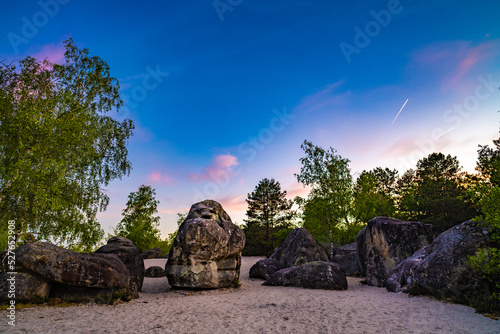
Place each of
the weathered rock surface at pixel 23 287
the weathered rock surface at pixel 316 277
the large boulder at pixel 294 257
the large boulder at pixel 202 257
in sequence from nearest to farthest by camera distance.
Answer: the weathered rock surface at pixel 23 287 → the large boulder at pixel 202 257 → the weathered rock surface at pixel 316 277 → the large boulder at pixel 294 257

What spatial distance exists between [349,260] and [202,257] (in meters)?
16.1

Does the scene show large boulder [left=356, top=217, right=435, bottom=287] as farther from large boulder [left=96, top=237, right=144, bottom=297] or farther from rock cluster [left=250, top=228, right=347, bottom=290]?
large boulder [left=96, top=237, right=144, bottom=297]

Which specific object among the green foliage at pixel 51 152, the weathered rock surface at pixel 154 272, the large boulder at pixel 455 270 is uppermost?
the green foliage at pixel 51 152

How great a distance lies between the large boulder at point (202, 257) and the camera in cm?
1415

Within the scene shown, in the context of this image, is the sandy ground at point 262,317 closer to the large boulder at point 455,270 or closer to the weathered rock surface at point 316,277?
the large boulder at point 455,270

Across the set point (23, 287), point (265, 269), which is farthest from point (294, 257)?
point (23, 287)

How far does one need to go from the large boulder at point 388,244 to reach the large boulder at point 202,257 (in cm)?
900

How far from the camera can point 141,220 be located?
145 ft

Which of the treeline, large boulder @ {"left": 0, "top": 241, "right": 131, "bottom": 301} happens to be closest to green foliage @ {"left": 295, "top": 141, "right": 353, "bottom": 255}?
the treeline

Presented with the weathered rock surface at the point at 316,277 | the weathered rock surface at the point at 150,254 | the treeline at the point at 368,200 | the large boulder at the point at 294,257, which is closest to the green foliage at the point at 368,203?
the treeline at the point at 368,200

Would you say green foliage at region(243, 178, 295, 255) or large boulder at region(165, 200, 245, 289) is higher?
green foliage at region(243, 178, 295, 255)

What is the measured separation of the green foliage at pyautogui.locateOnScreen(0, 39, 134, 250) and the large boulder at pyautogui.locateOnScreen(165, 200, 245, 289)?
5313mm

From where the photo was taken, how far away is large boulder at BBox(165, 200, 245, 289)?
14148 mm

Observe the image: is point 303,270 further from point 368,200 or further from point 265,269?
point 368,200
